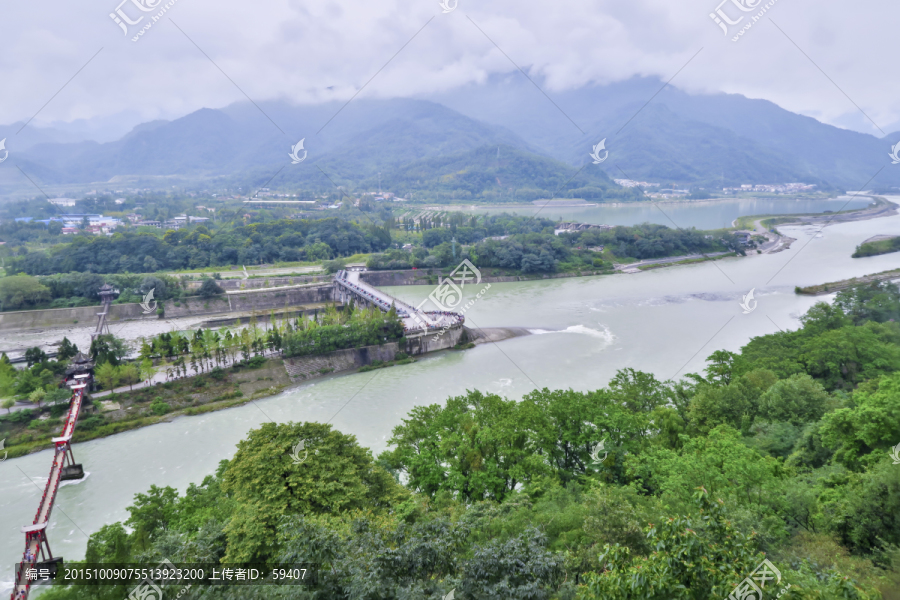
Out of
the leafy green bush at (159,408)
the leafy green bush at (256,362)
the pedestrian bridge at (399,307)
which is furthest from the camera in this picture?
the pedestrian bridge at (399,307)

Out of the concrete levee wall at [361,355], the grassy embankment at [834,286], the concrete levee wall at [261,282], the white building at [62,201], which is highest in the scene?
the white building at [62,201]

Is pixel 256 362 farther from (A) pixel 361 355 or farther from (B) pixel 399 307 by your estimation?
(B) pixel 399 307

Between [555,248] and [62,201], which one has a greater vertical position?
[62,201]

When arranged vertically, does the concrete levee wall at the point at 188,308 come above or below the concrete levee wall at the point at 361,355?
above

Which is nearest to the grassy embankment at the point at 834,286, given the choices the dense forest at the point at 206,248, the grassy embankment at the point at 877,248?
the grassy embankment at the point at 877,248

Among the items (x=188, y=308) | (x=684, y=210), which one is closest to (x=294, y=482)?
(x=188, y=308)

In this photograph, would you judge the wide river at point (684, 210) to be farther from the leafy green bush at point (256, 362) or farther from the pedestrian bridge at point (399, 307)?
the leafy green bush at point (256, 362)

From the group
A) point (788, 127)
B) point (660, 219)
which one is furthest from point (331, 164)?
point (788, 127)
